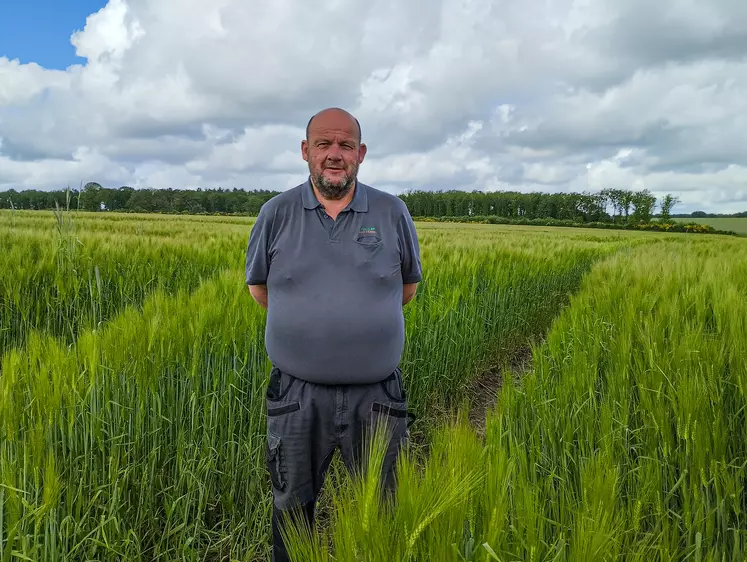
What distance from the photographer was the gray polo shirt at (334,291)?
1.69 m

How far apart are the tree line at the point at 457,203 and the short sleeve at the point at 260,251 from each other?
61.0 m

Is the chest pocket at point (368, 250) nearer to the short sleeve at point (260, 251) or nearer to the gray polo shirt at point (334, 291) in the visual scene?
the gray polo shirt at point (334, 291)

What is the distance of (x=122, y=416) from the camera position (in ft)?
6.14

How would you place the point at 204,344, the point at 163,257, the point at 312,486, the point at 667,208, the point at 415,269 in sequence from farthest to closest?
the point at 667,208 → the point at 163,257 → the point at 204,344 → the point at 415,269 → the point at 312,486

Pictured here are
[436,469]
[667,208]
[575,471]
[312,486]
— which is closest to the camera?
[436,469]

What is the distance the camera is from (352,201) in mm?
1781

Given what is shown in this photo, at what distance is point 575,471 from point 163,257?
5075 millimetres

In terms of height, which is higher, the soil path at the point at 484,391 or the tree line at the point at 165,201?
the tree line at the point at 165,201

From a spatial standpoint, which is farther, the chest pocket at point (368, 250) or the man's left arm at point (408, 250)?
the man's left arm at point (408, 250)

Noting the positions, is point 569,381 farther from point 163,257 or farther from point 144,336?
point 163,257

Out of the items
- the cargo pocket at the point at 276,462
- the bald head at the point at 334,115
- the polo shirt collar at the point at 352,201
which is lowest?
the cargo pocket at the point at 276,462

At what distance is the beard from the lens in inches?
67.6

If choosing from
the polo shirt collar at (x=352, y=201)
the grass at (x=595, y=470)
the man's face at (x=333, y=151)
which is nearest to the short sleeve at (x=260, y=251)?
the polo shirt collar at (x=352, y=201)

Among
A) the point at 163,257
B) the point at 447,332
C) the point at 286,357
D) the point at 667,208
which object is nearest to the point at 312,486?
the point at 286,357
